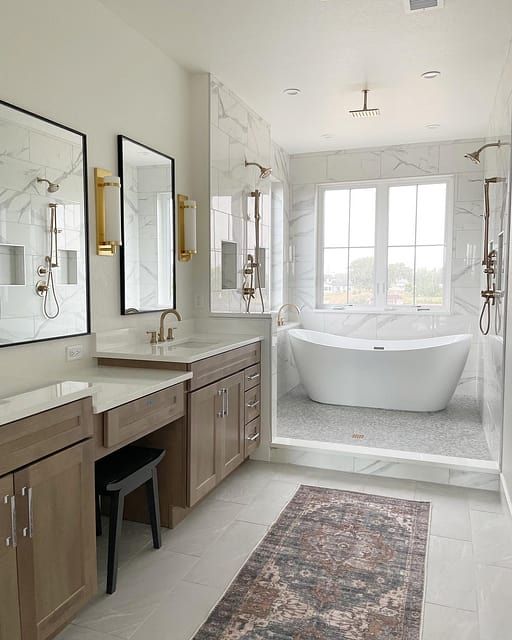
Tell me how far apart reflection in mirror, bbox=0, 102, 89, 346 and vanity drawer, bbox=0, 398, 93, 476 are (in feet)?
2.01

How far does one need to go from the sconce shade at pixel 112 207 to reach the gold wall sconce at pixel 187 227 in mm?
896

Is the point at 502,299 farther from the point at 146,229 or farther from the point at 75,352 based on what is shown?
the point at 75,352

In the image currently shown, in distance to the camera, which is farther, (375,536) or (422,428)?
(422,428)

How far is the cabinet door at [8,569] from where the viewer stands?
4.96 ft

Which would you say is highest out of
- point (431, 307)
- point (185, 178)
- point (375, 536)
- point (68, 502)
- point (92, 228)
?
point (185, 178)

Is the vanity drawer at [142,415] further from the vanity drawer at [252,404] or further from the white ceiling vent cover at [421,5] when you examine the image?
the white ceiling vent cover at [421,5]

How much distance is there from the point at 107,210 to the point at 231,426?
1483 millimetres

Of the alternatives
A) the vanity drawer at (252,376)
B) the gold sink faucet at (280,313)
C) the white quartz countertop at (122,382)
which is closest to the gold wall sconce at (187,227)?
the vanity drawer at (252,376)

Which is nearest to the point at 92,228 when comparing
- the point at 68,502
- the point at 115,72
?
the point at 115,72

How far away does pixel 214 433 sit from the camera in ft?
9.86

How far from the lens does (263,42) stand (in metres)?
3.25

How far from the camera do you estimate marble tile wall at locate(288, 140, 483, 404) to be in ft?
18.2

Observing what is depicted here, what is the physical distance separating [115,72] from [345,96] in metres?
1.99

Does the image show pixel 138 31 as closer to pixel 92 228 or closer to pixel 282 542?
pixel 92 228
